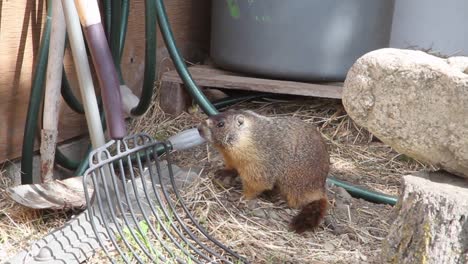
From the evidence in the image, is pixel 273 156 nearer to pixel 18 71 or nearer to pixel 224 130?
pixel 224 130

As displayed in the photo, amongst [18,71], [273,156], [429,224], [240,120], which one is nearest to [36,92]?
[18,71]

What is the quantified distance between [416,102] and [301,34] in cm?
156

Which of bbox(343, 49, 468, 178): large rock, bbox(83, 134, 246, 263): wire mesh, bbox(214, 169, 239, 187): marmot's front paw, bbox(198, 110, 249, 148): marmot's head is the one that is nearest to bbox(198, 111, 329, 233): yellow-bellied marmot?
bbox(198, 110, 249, 148): marmot's head

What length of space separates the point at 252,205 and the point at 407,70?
105cm

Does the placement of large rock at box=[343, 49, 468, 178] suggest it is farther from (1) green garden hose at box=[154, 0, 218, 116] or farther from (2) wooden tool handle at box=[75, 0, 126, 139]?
(1) green garden hose at box=[154, 0, 218, 116]

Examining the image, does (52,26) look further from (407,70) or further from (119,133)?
(407,70)

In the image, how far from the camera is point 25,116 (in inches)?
97.0

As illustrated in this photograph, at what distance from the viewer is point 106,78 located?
1965 mm

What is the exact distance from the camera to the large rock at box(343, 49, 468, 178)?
1.48 meters

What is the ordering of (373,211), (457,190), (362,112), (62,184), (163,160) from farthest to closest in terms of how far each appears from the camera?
(163,160)
(373,211)
(62,184)
(362,112)
(457,190)

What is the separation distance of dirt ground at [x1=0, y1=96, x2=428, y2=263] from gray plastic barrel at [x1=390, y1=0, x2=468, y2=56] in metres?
0.90

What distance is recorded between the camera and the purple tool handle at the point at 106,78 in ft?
6.42

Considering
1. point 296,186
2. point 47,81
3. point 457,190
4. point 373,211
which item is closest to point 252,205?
point 296,186

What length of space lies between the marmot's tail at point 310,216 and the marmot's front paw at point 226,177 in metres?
0.34
